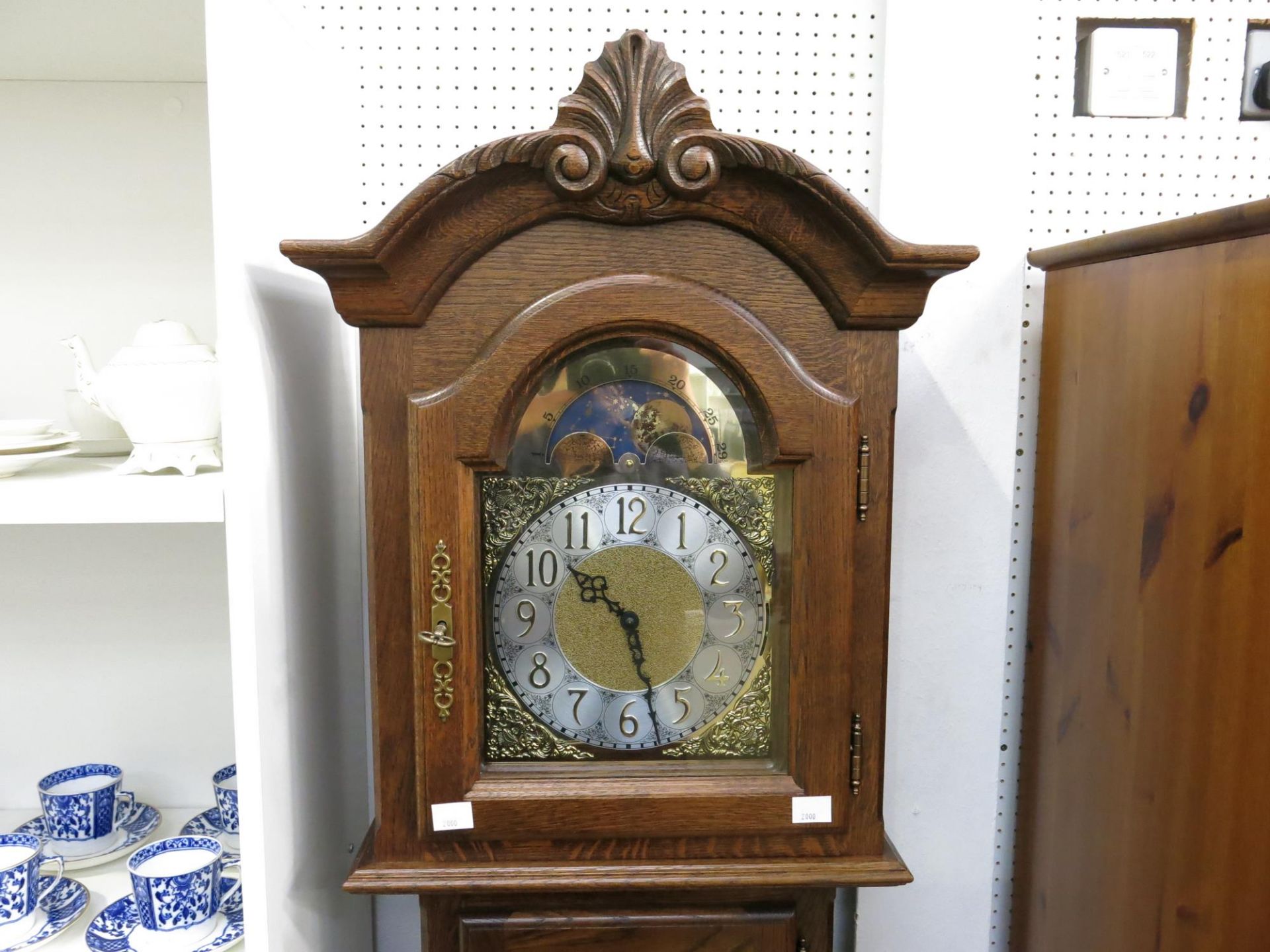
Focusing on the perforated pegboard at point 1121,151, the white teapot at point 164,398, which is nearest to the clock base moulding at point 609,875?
the white teapot at point 164,398

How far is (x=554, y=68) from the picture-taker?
1110 millimetres

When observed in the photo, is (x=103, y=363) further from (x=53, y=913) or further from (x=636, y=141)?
(x=636, y=141)

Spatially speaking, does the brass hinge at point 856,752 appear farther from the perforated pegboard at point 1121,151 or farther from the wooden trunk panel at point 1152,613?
the perforated pegboard at point 1121,151

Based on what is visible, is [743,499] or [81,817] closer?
[743,499]

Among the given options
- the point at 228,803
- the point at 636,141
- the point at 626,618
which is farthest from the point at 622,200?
the point at 228,803

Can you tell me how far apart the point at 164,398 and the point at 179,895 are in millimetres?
510

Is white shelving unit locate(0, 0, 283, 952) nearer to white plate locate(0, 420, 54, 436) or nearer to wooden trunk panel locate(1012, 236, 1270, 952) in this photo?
white plate locate(0, 420, 54, 436)

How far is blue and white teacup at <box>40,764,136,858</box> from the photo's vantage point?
3.26 ft

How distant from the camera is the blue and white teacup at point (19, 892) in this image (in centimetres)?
87

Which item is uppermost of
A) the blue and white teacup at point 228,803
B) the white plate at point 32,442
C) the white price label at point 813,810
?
the white plate at point 32,442

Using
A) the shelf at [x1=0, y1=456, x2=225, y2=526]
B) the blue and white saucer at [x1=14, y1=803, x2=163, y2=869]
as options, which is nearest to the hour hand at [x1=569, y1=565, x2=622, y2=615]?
the shelf at [x1=0, y1=456, x2=225, y2=526]

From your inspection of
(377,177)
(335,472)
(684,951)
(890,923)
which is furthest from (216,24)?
(890,923)

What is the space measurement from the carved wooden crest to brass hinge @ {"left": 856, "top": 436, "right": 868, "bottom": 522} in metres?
0.14

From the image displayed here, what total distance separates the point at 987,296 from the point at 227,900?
1189 millimetres
